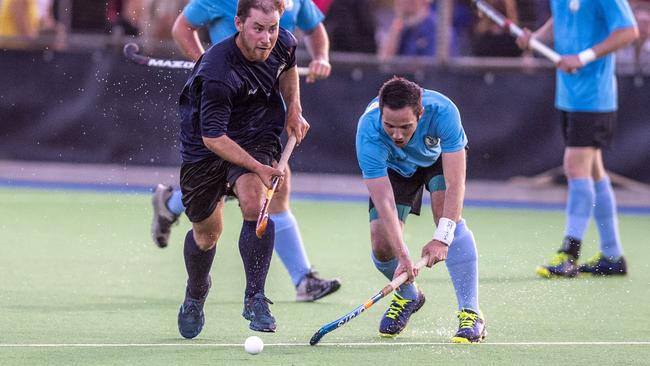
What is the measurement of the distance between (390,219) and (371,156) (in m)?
0.26

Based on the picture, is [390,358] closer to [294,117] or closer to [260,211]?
[260,211]

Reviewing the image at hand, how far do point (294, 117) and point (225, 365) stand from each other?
1.38 m

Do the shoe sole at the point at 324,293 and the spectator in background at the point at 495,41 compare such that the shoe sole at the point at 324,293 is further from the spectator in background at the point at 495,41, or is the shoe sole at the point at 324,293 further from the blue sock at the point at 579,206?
the spectator in background at the point at 495,41

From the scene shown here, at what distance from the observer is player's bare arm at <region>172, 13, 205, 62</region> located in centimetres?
695

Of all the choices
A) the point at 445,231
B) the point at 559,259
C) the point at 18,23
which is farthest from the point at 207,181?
the point at 18,23

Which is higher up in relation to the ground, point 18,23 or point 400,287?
point 400,287

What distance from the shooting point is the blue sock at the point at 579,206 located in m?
7.77

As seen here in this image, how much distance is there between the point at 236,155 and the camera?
5246mm

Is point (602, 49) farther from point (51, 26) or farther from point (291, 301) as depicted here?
point (51, 26)

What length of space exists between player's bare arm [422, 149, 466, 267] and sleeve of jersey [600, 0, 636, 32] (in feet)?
8.68

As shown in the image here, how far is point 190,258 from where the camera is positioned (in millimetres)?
5660

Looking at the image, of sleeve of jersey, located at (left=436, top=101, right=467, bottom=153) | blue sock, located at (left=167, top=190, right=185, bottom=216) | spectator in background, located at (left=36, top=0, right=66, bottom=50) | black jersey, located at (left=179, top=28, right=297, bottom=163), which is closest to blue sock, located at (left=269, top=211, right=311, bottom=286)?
blue sock, located at (left=167, top=190, right=185, bottom=216)

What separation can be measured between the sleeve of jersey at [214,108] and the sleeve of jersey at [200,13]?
173 cm

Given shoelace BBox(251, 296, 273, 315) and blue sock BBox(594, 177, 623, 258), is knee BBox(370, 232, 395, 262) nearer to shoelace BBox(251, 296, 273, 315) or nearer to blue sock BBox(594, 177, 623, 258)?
shoelace BBox(251, 296, 273, 315)
